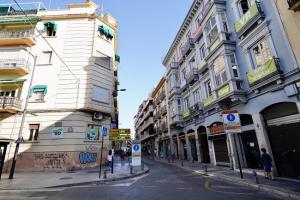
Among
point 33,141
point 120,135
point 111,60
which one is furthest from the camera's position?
point 111,60

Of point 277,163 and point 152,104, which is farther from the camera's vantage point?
point 152,104

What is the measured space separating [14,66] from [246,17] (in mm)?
21316

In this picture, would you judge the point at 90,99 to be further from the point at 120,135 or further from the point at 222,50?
the point at 222,50

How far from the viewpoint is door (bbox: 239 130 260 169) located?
1348cm

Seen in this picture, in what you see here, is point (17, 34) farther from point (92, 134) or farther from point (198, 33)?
point (198, 33)

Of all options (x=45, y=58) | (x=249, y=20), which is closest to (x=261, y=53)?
(x=249, y=20)

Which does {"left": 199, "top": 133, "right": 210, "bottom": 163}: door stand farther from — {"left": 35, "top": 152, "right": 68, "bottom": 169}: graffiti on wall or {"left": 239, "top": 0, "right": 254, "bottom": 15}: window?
{"left": 35, "top": 152, "right": 68, "bottom": 169}: graffiti on wall

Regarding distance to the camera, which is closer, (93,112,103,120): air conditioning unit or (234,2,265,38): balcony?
(234,2,265,38): balcony

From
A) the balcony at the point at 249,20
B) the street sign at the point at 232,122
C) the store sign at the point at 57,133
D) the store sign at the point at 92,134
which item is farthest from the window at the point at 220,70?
the store sign at the point at 57,133

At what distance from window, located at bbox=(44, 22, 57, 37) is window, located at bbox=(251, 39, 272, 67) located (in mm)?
20327

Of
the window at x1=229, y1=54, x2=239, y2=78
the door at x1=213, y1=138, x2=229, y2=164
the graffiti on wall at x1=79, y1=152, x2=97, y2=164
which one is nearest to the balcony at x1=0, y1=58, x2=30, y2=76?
the graffiti on wall at x1=79, y1=152, x2=97, y2=164

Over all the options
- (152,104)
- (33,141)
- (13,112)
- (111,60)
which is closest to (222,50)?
(111,60)

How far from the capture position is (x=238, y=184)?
9953 mm

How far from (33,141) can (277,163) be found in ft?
63.5
